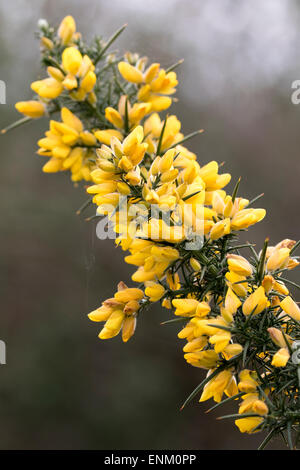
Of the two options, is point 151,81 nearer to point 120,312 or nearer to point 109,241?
point 120,312

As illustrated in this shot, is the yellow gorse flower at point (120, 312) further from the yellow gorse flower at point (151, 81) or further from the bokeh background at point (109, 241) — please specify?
the bokeh background at point (109, 241)

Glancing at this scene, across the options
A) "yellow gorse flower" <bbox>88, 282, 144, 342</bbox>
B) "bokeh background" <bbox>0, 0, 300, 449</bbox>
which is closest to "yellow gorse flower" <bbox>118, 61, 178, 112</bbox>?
"yellow gorse flower" <bbox>88, 282, 144, 342</bbox>

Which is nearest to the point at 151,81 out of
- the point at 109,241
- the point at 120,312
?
the point at 120,312

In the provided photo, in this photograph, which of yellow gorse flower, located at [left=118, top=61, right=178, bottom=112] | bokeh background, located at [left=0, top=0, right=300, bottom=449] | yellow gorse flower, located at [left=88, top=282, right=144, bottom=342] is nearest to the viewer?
yellow gorse flower, located at [left=88, top=282, right=144, bottom=342]

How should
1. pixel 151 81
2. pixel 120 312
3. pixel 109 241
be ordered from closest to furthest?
pixel 120 312 < pixel 151 81 < pixel 109 241

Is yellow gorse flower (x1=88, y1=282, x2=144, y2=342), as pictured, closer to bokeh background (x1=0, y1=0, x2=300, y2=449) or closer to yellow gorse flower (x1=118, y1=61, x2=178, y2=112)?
yellow gorse flower (x1=118, y1=61, x2=178, y2=112)

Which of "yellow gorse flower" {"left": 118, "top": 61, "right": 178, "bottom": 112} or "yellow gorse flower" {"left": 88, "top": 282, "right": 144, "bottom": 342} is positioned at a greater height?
"yellow gorse flower" {"left": 118, "top": 61, "right": 178, "bottom": 112}

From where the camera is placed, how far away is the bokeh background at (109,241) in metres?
2.48

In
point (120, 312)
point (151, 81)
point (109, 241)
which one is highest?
point (109, 241)

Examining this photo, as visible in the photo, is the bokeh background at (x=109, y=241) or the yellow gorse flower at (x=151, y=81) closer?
the yellow gorse flower at (x=151, y=81)

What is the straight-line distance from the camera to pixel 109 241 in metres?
2.66

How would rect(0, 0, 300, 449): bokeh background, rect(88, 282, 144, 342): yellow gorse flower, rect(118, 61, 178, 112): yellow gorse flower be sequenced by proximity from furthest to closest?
rect(0, 0, 300, 449): bokeh background
rect(118, 61, 178, 112): yellow gorse flower
rect(88, 282, 144, 342): yellow gorse flower

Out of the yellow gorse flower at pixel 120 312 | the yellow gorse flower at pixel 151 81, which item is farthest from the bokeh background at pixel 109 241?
the yellow gorse flower at pixel 120 312

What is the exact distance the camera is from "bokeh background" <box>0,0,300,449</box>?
2.48 m
